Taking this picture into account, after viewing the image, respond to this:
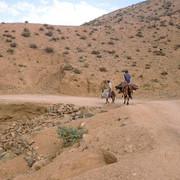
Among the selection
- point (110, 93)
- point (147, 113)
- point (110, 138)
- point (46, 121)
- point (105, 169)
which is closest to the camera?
point (105, 169)

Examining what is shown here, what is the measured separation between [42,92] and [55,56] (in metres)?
8.35

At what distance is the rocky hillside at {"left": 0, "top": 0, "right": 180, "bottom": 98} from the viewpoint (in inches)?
795

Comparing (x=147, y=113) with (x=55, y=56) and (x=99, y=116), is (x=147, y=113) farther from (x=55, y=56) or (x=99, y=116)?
(x=55, y=56)

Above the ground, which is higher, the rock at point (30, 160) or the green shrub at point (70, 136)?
the green shrub at point (70, 136)

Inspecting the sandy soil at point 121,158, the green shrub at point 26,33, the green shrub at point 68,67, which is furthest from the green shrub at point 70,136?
the green shrub at point 26,33

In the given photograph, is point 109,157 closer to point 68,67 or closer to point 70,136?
point 70,136

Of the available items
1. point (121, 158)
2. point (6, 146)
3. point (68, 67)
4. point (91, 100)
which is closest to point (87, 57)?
point (68, 67)

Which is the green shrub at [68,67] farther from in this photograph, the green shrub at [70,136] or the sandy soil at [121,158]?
the green shrub at [70,136]

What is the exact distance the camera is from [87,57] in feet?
84.5

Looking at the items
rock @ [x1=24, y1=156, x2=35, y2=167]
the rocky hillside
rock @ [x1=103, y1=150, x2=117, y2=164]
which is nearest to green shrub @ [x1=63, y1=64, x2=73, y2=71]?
the rocky hillside

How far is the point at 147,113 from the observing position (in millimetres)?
8391

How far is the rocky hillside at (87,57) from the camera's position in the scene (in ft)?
66.3

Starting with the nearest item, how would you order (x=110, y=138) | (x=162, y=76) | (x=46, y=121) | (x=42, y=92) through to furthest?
(x=110, y=138), (x=46, y=121), (x=42, y=92), (x=162, y=76)

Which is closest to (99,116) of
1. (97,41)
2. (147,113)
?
(147,113)
